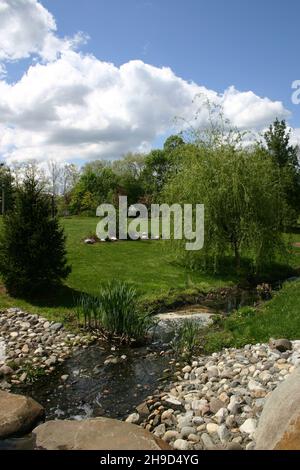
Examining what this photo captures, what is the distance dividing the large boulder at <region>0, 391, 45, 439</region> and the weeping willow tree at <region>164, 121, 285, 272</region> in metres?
12.0

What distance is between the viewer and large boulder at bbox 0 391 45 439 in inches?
208

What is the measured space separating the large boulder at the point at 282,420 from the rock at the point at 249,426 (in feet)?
1.67

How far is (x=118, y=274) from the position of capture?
16875 mm

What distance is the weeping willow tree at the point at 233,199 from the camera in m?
16.4

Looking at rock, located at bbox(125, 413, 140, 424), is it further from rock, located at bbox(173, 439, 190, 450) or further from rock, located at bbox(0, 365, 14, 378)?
rock, located at bbox(0, 365, 14, 378)

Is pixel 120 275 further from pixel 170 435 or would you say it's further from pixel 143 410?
pixel 170 435

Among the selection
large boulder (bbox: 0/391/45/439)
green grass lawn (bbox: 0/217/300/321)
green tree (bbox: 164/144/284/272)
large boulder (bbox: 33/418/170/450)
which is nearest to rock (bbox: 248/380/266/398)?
large boulder (bbox: 33/418/170/450)

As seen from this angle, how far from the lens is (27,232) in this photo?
13.0 m

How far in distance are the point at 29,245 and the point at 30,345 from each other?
3987 mm

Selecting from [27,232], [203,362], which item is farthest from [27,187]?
[203,362]

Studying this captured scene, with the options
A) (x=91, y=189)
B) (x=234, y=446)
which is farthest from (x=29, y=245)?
(x=91, y=189)

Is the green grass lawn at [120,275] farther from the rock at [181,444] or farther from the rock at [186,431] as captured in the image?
the rock at [181,444]

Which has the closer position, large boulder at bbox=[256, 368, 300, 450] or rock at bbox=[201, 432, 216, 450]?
large boulder at bbox=[256, 368, 300, 450]
